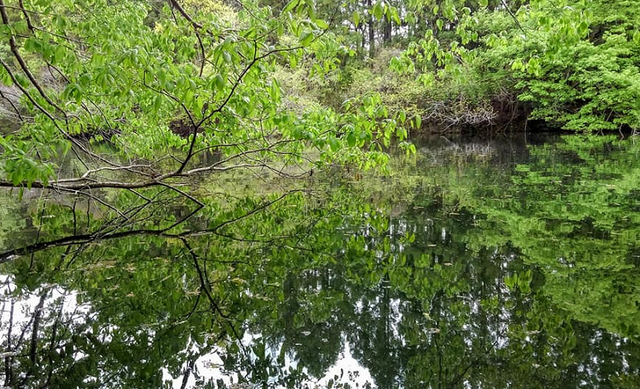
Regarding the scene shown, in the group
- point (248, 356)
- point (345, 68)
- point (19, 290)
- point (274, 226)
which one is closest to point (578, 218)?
point (274, 226)

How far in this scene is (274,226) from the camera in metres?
6.45

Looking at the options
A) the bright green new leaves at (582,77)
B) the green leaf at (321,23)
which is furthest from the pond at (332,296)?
the bright green new leaves at (582,77)

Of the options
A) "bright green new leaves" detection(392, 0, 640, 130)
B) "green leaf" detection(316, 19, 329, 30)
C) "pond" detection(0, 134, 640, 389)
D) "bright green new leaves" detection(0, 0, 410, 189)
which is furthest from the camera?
"bright green new leaves" detection(392, 0, 640, 130)

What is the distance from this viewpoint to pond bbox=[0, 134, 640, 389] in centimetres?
273

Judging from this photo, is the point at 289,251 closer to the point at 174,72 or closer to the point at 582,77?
the point at 174,72

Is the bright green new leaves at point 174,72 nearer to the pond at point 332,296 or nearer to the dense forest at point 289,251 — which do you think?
the dense forest at point 289,251

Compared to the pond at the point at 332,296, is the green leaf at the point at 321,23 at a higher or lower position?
higher

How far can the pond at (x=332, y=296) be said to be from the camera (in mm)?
2727

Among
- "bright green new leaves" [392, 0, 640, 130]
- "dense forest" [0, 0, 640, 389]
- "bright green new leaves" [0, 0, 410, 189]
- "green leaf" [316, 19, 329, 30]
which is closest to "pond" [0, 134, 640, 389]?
"dense forest" [0, 0, 640, 389]

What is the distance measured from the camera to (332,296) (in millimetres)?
3900

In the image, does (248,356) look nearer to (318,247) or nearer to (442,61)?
(318,247)

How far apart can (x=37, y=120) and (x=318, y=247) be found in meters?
4.44

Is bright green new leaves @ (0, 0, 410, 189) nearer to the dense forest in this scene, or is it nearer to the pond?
the dense forest

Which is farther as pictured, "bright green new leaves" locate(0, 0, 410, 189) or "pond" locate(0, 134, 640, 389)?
"bright green new leaves" locate(0, 0, 410, 189)
